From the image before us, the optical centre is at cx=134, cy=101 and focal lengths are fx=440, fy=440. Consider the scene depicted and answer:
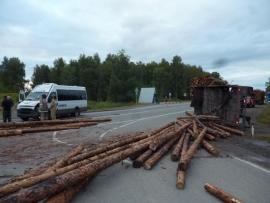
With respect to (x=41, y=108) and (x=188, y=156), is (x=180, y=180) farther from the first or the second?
(x=41, y=108)

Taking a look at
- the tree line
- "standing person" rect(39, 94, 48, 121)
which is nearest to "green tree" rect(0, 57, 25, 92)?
the tree line

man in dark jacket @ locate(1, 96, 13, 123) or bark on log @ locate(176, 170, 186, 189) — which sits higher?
man in dark jacket @ locate(1, 96, 13, 123)

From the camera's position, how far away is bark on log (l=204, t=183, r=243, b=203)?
7807mm

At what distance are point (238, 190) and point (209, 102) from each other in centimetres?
1788

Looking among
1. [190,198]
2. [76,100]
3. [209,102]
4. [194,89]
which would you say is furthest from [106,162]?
[76,100]

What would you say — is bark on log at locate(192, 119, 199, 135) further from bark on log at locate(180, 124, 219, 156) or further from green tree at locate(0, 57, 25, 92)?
green tree at locate(0, 57, 25, 92)

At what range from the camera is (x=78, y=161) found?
392 inches

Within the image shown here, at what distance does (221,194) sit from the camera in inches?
324

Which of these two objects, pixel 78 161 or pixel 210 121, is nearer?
pixel 78 161

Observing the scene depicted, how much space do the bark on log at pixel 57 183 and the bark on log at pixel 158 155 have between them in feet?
3.45

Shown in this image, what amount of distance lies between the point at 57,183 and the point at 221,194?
3096 mm

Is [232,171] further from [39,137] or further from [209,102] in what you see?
[209,102]

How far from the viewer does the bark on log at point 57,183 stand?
6422mm

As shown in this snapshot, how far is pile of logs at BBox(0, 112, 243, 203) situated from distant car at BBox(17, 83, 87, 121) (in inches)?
658
